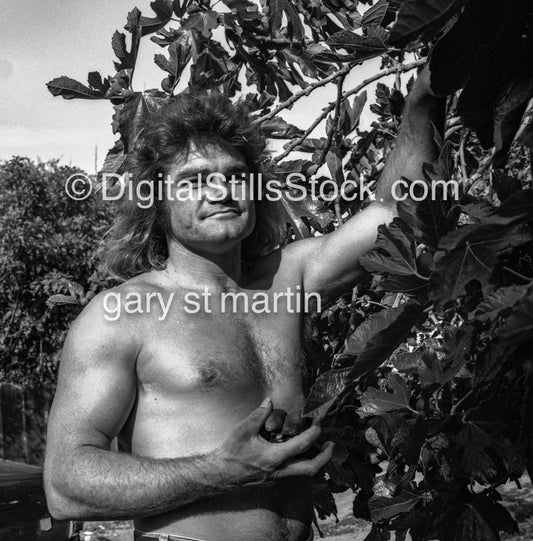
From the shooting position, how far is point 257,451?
7.20 feet

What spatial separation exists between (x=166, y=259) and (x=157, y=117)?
19.7 inches

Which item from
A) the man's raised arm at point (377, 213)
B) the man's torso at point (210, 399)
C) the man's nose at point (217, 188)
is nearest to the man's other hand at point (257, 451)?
the man's torso at point (210, 399)

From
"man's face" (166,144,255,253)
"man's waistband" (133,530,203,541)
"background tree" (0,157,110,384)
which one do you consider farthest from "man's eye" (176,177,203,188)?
"background tree" (0,157,110,384)

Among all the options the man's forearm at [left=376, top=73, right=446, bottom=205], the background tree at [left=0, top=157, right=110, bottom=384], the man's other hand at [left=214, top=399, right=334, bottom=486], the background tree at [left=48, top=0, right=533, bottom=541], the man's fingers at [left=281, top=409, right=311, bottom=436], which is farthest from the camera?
the background tree at [left=0, top=157, right=110, bottom=384]

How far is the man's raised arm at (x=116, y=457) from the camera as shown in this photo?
2.21 metres

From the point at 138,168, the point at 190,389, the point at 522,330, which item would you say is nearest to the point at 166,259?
the point at 138,168

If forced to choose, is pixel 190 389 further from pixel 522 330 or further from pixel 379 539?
pixel 522 330

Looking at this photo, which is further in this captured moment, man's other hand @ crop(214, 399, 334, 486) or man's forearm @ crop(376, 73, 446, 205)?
man's other hand @ crop(214, 399, 334, 486)

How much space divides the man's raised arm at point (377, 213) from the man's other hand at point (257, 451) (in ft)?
1.85

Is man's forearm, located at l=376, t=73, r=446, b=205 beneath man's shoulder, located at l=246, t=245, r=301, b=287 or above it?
above

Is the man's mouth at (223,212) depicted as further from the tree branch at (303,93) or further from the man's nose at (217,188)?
the tree branch at (303,93)

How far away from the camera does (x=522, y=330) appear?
1029 millimetres

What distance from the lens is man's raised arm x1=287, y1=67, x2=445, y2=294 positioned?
→ 6.72 feet

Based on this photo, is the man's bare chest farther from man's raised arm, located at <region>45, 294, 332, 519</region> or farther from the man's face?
the man's face
